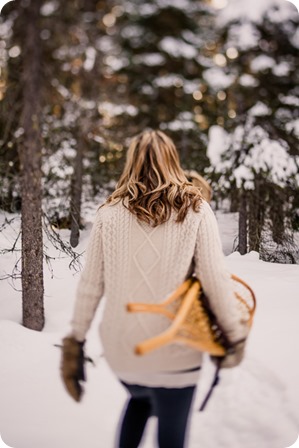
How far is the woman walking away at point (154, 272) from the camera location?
1072mm

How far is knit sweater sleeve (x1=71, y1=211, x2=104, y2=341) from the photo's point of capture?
113cm

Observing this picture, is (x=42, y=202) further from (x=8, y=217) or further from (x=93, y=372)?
(x=93, y=372)

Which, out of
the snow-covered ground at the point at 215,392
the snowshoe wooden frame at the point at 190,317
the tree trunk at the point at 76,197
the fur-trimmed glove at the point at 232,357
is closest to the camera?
the snowshoe wooden frame at the point at 190,317

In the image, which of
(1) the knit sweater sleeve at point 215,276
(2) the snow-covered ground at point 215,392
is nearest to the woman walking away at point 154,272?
(1) the knit sweater sleeve at point 215,276

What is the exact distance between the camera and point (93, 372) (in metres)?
1.57

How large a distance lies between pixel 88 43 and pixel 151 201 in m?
0.89

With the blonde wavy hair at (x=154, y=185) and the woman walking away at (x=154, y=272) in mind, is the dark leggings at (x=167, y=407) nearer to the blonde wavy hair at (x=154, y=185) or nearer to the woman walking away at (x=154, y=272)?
the woman walking away at (x=154, y=272)

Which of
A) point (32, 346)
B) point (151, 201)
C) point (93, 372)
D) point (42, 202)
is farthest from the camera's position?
point (42, 202)

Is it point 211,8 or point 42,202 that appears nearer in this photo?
point 211,8

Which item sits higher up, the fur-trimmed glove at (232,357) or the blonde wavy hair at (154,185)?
the blonde wavy hair at (154,185)

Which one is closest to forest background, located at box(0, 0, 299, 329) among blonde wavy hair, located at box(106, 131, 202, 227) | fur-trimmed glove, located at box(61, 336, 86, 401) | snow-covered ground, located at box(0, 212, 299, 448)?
snow-covered ground, located at box(0, 212, 299, 448)

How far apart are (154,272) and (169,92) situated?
37.8 inches

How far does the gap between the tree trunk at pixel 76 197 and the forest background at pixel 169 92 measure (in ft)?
0.07

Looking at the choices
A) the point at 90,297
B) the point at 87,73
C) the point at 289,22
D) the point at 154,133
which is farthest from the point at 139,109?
the point at 90,297
